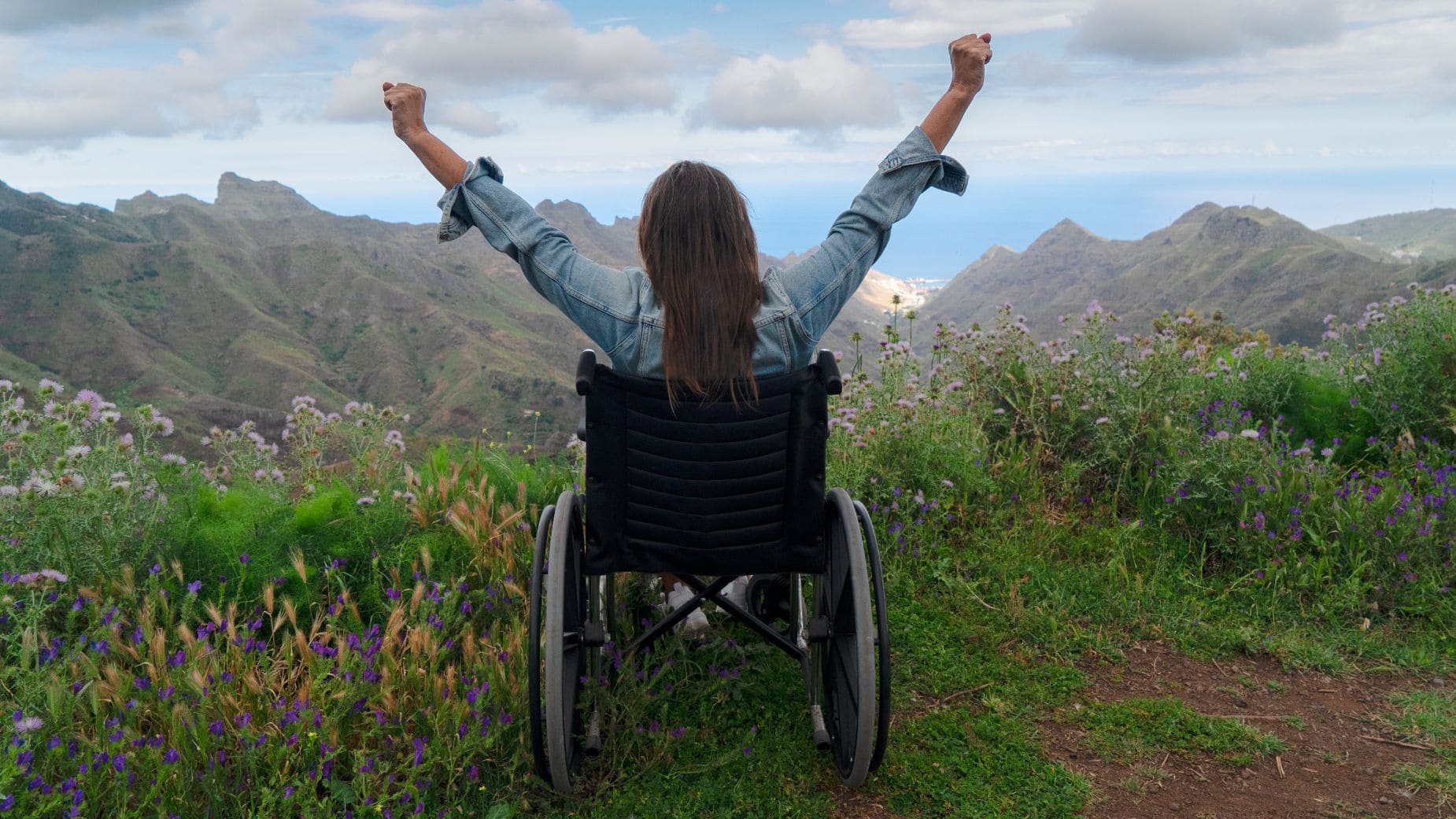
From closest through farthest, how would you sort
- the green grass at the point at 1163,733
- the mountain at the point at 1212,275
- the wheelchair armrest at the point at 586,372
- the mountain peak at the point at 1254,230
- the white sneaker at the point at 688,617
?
the wheelchair armrest at the point at 586,372, the green grass at the point at 1163,733, the white sneaker at the point at 688,617, the mountain at the point at 1212,275, the mountain peak at the point at 1254,230

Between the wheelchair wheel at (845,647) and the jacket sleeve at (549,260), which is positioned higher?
the jacket sleeve at (549,260)

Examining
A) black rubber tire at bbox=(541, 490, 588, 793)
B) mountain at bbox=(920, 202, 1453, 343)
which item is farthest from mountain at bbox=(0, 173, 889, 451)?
black rubber tire at bbox=(541, 490, 588, 793)

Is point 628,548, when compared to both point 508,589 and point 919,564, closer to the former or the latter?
point 508,589

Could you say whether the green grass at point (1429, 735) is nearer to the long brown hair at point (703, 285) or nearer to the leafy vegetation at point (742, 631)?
the leafy vegetation at point (742, 631)

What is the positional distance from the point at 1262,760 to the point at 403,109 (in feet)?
11.1

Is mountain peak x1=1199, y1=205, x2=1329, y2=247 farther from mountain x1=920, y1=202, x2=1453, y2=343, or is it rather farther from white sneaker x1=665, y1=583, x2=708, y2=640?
white sneaker x1=665, y1=583, x2=708, y2=640

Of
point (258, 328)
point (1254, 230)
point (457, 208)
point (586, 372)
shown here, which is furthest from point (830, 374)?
point (1254, 230)

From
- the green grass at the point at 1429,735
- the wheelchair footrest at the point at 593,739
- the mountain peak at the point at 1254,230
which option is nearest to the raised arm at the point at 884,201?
the wheelchair footrest at the point at 593,739

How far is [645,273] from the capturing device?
261 cm

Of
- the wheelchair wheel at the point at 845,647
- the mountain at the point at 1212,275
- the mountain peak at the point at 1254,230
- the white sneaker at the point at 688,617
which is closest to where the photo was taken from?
the wheelchair wheel at the point at 845,647

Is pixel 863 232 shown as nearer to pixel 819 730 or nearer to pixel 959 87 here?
pixel 959 87

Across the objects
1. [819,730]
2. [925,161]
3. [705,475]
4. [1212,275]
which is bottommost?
[819,730]

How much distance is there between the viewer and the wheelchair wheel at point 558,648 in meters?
2.41

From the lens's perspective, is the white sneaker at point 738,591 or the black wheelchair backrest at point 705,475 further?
the white sneaker at point 738,591
